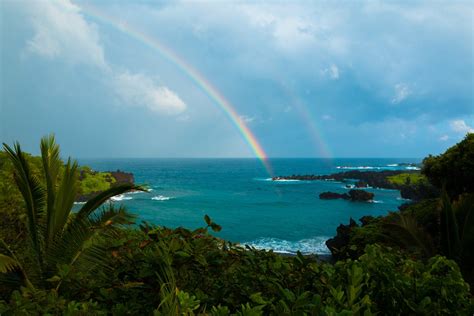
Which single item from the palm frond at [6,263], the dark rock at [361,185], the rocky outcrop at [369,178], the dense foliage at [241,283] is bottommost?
the dark rock at [361,185]

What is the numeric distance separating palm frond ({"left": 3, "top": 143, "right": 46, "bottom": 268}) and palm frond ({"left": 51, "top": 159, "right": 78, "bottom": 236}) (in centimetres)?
28

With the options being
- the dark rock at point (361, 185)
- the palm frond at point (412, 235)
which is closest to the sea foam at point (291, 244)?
the palm frond at point (412, 235)

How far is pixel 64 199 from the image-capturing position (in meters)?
5.09

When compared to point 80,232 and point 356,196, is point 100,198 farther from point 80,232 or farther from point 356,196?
point 356,196

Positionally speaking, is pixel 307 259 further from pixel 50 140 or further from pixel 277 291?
pixel 50 140

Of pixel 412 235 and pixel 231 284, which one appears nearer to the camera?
pixel 231 284

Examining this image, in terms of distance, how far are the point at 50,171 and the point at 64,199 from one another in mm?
605

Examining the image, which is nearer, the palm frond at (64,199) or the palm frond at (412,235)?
the palm frond at (64,199)

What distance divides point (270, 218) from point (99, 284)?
47406mm

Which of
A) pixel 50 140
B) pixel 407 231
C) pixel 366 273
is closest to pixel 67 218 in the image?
pixel 50 140

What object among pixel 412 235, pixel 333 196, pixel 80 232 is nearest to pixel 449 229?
pixel 412 235

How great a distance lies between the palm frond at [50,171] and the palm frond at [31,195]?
162 mm

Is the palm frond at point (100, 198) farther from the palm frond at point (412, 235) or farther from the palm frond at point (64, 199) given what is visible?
the palm frond at point (412, 235)

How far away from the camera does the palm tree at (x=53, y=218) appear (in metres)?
4.69
